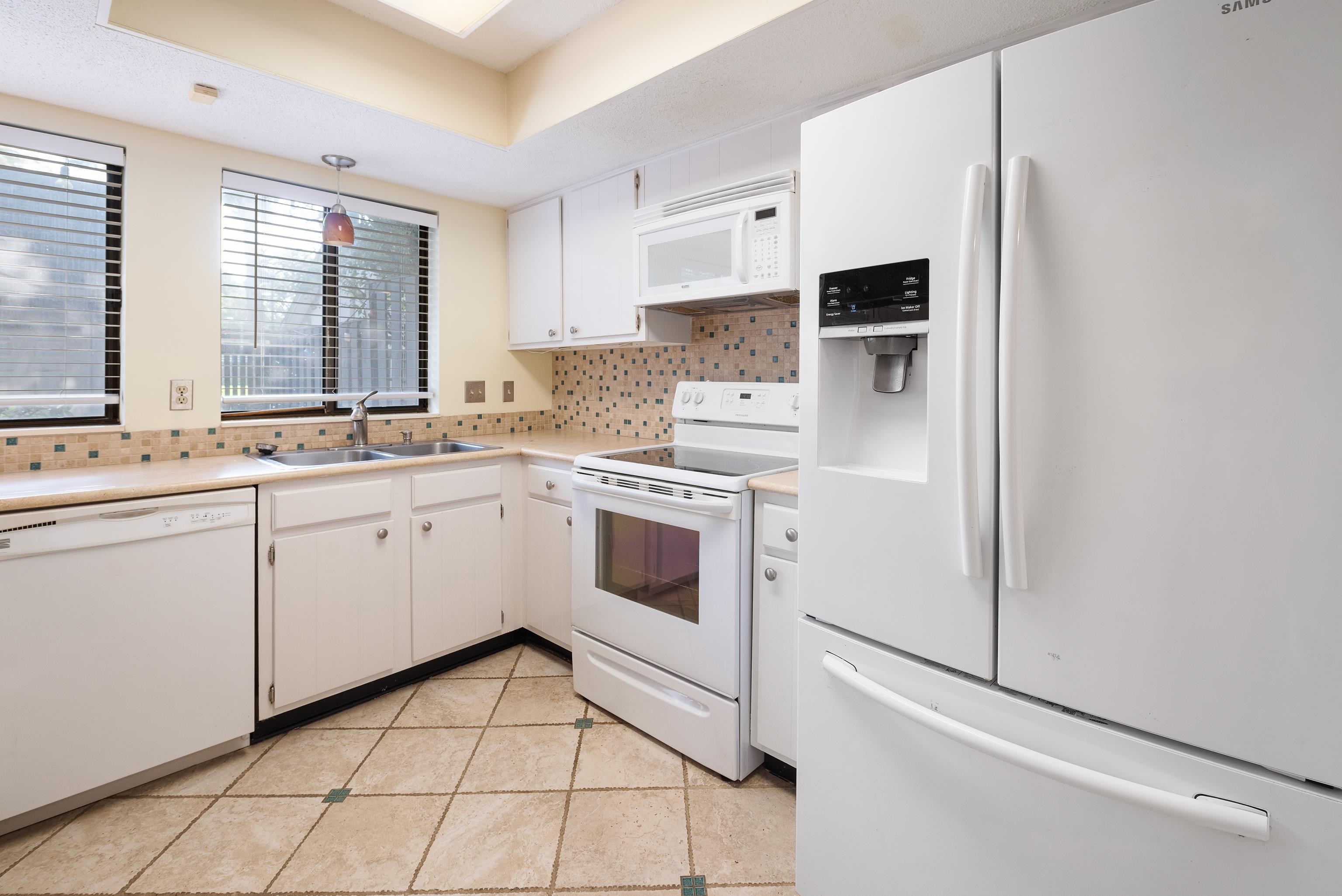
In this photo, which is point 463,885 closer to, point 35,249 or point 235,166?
point 35,249

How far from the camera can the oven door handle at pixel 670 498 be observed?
1.79 m

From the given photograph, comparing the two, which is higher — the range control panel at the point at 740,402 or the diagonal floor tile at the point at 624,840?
the range control panel at the point at 740,402

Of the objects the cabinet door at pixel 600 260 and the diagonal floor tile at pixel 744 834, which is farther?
the cabinet door at pixel 600 260

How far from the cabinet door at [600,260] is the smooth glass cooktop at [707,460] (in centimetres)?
56

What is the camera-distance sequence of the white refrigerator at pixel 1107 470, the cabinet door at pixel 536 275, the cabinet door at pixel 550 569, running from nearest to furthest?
the white refrigerator at pixel 1107 470 < the cabinet door at pixel 550 569 < the cabinet door at pixel 536 275

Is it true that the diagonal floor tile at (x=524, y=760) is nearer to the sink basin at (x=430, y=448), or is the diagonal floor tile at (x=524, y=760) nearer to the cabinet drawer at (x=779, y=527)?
the cabinet drawer at (x=779, y=527)

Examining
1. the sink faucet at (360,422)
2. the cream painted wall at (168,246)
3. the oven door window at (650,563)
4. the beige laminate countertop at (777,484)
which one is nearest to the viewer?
the beige laminate countertop at (777,484)

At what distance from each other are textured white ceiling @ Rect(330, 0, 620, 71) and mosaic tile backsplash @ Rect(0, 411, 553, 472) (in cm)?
156

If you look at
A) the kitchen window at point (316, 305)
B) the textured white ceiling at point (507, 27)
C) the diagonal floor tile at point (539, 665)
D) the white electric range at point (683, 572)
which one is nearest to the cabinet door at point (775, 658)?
the white electric range at point (683, 572)

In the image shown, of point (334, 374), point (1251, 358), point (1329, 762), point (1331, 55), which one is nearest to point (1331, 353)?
point (1251, 358)

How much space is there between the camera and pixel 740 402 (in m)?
2.41

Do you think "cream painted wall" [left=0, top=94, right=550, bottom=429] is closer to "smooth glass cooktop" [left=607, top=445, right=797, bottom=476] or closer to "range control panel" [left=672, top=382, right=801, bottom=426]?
"smooth glass cooktop" [left=607, top=445, right=797, bottom=476]

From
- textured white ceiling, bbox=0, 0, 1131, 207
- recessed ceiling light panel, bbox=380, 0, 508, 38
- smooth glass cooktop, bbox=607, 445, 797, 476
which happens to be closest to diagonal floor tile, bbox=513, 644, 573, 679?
smooth glass cooktop, bbox=607, 445, 797, 476

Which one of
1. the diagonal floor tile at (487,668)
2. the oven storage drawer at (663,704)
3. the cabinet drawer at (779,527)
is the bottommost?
the diagonal floor tile at (487,668)
